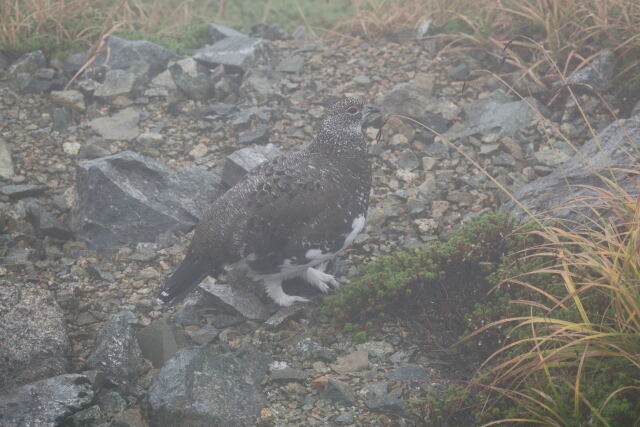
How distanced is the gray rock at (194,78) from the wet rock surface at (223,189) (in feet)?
0.06

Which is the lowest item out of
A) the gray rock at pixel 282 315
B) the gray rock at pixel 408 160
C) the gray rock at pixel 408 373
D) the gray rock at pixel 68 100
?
the gray rock at pixel 282 315

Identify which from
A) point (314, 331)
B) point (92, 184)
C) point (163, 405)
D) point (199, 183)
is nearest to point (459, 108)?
point (199, 183)

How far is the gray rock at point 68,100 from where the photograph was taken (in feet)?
21.1

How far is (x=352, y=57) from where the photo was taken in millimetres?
7203

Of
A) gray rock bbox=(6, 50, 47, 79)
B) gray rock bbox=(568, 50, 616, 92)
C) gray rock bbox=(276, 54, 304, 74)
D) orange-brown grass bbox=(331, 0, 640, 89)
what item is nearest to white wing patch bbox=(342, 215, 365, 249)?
orange-brown grass bbox=(331, 0, 640, 89)

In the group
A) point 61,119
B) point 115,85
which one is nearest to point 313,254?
point 61,119

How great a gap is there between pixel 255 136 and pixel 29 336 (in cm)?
299

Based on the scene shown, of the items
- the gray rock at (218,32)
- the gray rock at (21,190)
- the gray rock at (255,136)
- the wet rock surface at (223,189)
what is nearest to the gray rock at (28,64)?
the wet rock surface at (223,189)

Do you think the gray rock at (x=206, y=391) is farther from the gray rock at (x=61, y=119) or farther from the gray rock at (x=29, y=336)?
the gray rock at (x=61, y=119)

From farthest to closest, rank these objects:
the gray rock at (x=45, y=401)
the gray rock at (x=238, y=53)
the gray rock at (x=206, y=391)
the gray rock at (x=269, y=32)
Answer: the gray rock at (x=269, y=32) → the gray rock at (x=238, y=53) → the gray rock at (x=206, y=391) → the gray rock at (x=45, y=401)

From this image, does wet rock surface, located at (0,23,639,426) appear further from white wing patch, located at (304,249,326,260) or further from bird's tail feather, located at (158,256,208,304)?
white wing patch, located at (304,249,326,260)

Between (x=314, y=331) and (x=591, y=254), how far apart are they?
1.87 meters

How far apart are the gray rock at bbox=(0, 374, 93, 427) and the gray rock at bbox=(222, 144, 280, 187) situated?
2369 mm

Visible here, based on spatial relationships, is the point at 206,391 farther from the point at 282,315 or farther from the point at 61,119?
the point at 61,119
